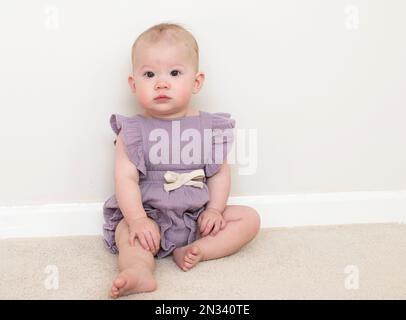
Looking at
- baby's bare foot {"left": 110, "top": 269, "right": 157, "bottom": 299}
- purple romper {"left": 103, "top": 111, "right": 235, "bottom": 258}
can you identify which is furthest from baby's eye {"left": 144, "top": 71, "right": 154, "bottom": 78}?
baby's bare foot {"left": 110, "top": 269, "right": 157, "bottom": 299}

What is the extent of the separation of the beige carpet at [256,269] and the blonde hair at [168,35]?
0.48 metres

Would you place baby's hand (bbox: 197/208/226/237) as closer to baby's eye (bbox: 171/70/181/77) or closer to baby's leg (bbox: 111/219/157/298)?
baby's leg (bbox: 111/219/157/298)

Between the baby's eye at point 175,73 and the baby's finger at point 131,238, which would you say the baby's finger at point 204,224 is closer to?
the baby's finger at point 131,238

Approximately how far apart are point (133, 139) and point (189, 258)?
0.31m

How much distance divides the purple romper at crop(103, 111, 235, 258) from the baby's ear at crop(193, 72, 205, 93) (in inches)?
2.5

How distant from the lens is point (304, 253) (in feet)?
4.06

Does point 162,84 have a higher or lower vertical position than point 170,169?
higher

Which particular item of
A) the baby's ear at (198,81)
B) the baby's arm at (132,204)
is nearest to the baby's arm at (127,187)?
the baby's arm at (132,204)

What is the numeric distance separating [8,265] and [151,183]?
14.4 inches

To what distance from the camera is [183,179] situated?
1252mm

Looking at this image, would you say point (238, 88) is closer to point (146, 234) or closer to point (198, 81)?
point (198, 81)

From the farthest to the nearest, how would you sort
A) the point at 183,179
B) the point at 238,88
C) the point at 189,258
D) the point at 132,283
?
the point at 238,88 < the point at 183,179 < the point at 189,258 < the point at 132,283

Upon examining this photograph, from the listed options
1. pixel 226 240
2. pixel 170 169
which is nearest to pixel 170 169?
pixel 170 169
